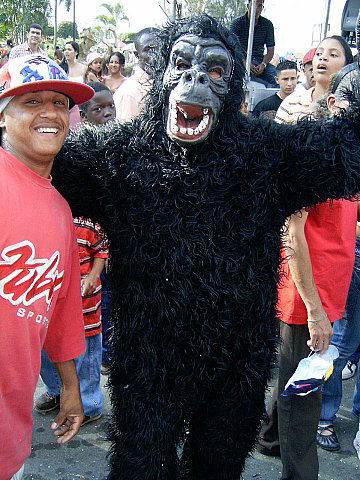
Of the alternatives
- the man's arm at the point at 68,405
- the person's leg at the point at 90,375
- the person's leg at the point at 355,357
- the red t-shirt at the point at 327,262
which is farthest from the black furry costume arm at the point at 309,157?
the person's leg at the point at 355,357

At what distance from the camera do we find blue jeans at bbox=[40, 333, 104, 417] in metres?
3.12

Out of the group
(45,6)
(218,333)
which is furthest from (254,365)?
(45,6)

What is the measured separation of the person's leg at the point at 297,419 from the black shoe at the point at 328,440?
629mm

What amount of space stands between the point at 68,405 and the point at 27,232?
0.67 meters

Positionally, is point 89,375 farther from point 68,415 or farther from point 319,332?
point 319,332

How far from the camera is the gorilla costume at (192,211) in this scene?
1776 mm

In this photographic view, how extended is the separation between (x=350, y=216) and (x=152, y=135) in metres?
1.13

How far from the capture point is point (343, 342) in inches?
128

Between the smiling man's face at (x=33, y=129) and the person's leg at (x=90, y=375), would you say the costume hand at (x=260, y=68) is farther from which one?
the smiling man's face at (x=33, y=129)

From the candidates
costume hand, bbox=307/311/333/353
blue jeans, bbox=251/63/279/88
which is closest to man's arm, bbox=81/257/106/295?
costume hand, bbox=307/311/333/353

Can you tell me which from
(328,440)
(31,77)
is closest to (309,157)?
(31,77)

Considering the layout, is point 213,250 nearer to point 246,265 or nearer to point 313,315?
point 246,265

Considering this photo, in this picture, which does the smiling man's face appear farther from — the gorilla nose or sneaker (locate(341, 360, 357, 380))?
sneaker (locate(341, 360, 357, 380))

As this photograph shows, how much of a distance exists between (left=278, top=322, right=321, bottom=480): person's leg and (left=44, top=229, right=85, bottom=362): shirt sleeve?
1.04m
